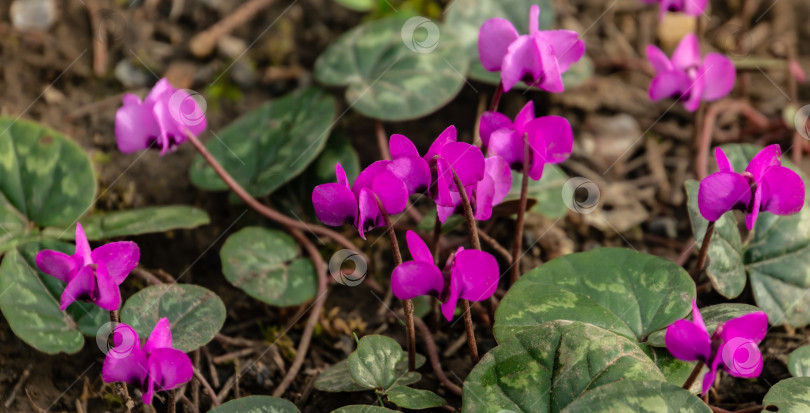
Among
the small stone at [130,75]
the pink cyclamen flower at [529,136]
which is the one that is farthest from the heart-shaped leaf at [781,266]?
the small stone at [130,75]

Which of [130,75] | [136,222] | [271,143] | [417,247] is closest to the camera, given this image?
[417,247]

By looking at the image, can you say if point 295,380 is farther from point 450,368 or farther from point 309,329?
point 450,368

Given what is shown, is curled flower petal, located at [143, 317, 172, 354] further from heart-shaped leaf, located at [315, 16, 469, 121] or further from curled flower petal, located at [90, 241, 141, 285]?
heart-shaped leaf, located at [315, 16, 469, 121]

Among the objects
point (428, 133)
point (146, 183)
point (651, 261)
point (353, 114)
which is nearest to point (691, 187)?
point (651, 261)

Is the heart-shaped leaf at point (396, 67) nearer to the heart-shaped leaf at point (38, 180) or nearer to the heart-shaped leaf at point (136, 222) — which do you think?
the heart-shaped leaf at point (136, 222)

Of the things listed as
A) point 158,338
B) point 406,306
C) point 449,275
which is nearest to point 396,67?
point 406,306

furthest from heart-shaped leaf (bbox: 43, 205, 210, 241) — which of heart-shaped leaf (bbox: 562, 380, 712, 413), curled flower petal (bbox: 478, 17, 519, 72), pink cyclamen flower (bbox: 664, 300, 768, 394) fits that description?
pink cyclamen flower (bbox: 664, 300, 768, 394)

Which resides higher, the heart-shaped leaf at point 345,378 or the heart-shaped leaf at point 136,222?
the heart-shaped leaf at point 136,222

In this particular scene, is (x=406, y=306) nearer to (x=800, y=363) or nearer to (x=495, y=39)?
(x=495, y=39)
